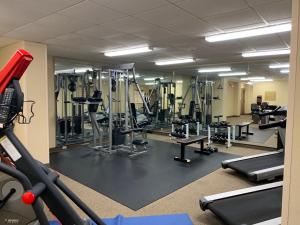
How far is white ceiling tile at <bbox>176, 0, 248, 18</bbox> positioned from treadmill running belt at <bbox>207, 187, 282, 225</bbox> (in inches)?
88.1

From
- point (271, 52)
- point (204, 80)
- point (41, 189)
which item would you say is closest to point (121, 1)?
point (41, 189)

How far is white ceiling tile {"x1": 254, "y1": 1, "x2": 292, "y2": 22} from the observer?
2420mm

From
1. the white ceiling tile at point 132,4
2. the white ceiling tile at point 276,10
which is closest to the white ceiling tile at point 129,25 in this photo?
the white ceiling tile at point 132,4

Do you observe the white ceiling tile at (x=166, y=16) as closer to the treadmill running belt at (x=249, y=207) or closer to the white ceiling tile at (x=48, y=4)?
the white ceiling tile at (x=48, y=4)

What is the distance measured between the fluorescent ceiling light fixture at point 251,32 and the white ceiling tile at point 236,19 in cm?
29

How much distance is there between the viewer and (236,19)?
2918 mm

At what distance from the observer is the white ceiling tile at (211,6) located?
92.7 inches

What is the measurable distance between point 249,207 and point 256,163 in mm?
1821

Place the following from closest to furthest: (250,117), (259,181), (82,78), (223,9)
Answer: (223,9) → (259,181) → (82,78) → (250,117)

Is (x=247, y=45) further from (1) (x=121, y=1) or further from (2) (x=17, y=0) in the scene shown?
(2) (x=17, y=0)

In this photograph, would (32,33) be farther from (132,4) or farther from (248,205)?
(248,205)

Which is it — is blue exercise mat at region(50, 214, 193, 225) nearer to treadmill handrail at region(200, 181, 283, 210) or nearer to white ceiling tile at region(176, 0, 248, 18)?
treadmill handrail at region(200, 181, 283, 210)

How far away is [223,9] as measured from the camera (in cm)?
256

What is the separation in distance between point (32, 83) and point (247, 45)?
420 centimetres
